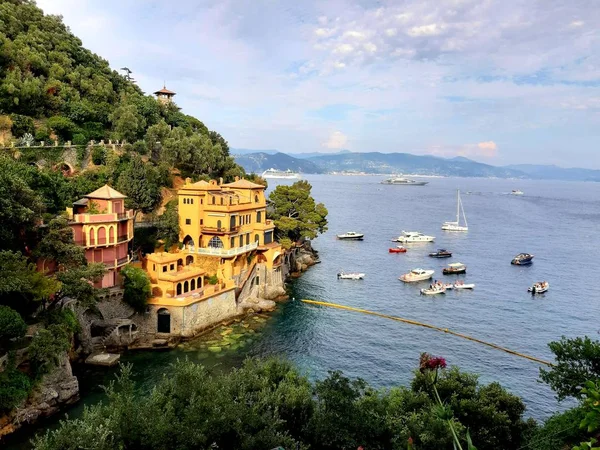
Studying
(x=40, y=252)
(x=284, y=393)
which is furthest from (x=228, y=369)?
(x=40, y=252)

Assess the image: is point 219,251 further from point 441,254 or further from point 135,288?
point 441,254

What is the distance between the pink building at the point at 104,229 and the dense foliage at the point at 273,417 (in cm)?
→ 1603

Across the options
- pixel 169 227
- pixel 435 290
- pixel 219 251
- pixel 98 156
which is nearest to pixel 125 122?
pixel 98 156

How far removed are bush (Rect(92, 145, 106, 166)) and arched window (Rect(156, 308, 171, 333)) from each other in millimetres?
21264

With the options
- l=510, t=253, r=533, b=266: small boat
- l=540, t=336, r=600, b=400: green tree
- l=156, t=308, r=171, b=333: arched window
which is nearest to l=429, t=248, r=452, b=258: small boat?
l=510, t=253, r=533, b=266: small boat

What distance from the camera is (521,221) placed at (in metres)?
102

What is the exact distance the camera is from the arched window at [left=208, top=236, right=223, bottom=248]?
1447 inches

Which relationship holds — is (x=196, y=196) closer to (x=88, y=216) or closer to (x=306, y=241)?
(x=88, y=216)

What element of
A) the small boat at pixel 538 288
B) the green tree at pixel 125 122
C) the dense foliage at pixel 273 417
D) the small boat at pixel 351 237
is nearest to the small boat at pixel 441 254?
the small boat at pixel 351 237

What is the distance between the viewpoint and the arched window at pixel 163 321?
103ft

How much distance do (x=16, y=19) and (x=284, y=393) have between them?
59099 millimetres

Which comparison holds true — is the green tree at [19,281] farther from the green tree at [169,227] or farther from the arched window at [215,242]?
the arched window at [215,242]

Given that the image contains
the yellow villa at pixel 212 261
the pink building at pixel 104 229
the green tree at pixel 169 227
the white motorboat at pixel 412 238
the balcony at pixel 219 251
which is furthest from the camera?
the white motorboat at pixel 412 238

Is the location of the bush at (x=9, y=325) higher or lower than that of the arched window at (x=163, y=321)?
higher
